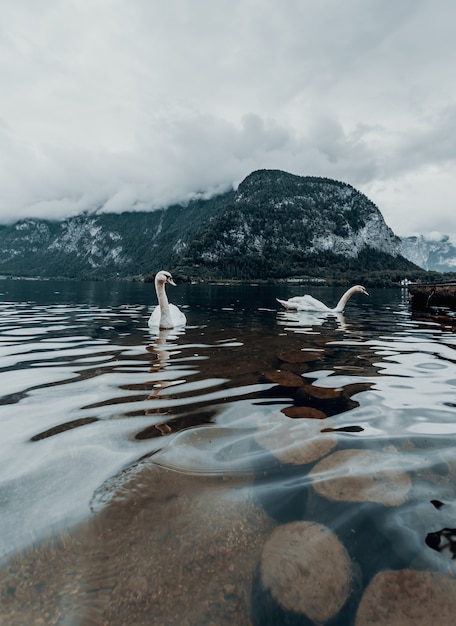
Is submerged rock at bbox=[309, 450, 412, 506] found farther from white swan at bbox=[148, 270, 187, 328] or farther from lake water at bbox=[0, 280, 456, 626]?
white swan at bbox=[148, 270, 187, 328]

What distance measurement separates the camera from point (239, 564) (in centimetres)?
220

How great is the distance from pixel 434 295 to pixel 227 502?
25010mm

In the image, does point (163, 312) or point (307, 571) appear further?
point (163, 312)

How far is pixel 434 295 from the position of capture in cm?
2289

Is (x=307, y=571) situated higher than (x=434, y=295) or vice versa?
(x=434, y=295)

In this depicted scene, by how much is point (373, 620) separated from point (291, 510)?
2.94ft

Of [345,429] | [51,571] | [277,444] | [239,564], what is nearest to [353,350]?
[345,429]

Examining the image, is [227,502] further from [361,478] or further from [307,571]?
[361,478]

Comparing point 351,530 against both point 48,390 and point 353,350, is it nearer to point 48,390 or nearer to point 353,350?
point 48,390

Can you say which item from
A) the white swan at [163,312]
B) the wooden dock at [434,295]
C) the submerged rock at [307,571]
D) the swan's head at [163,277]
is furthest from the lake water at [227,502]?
the wooden dock at [434,295]

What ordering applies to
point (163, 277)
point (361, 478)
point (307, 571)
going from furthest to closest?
1. point (163, 277)
2. point (361, 478)
3. point (307, 571)

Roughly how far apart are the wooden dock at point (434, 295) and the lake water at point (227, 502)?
A: 18167mm

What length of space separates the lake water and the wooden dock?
59.6 feet

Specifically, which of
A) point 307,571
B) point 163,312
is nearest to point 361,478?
point 307,571
